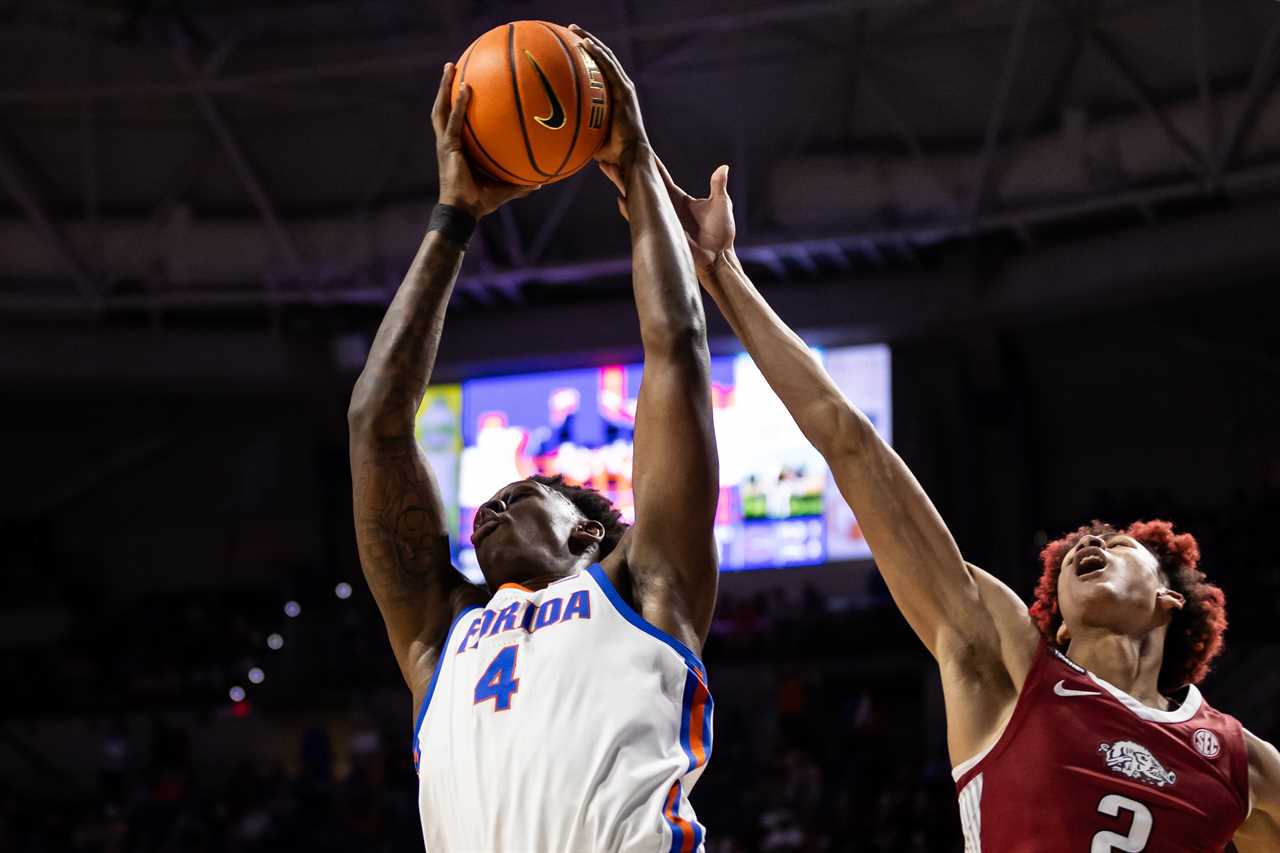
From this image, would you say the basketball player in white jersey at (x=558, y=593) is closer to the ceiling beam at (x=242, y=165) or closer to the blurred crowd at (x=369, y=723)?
the blurred crowd at (x=369, y=723)

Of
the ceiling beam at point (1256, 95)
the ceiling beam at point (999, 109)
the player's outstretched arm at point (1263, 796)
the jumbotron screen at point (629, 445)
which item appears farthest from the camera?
the jumbotron screen at point (629, 445)

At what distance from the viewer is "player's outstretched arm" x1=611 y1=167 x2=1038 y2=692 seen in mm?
3543

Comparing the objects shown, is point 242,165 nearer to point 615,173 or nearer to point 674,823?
point 615,173

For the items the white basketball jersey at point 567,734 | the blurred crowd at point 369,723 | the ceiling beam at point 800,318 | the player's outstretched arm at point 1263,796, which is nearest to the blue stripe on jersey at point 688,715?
the white basketball jersey at point 567,734

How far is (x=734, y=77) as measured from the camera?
14.1 m

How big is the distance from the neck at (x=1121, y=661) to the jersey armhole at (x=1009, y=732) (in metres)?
0.24

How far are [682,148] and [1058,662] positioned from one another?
11.7 meters

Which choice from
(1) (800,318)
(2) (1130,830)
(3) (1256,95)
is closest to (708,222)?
(2) (1130,830)

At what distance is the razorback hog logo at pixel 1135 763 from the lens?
10.9ft

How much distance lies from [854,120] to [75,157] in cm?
739

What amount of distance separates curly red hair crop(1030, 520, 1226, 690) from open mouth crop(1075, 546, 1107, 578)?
10 centimetres

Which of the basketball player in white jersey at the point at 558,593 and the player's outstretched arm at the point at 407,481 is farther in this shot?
the player's outstretched arm at the point at 407,481

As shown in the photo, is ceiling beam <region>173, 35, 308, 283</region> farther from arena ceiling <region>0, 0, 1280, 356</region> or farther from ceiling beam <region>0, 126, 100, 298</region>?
ceiling beam <region>0, 126, 100, 298</region>

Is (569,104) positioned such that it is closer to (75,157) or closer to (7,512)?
(75,157)
